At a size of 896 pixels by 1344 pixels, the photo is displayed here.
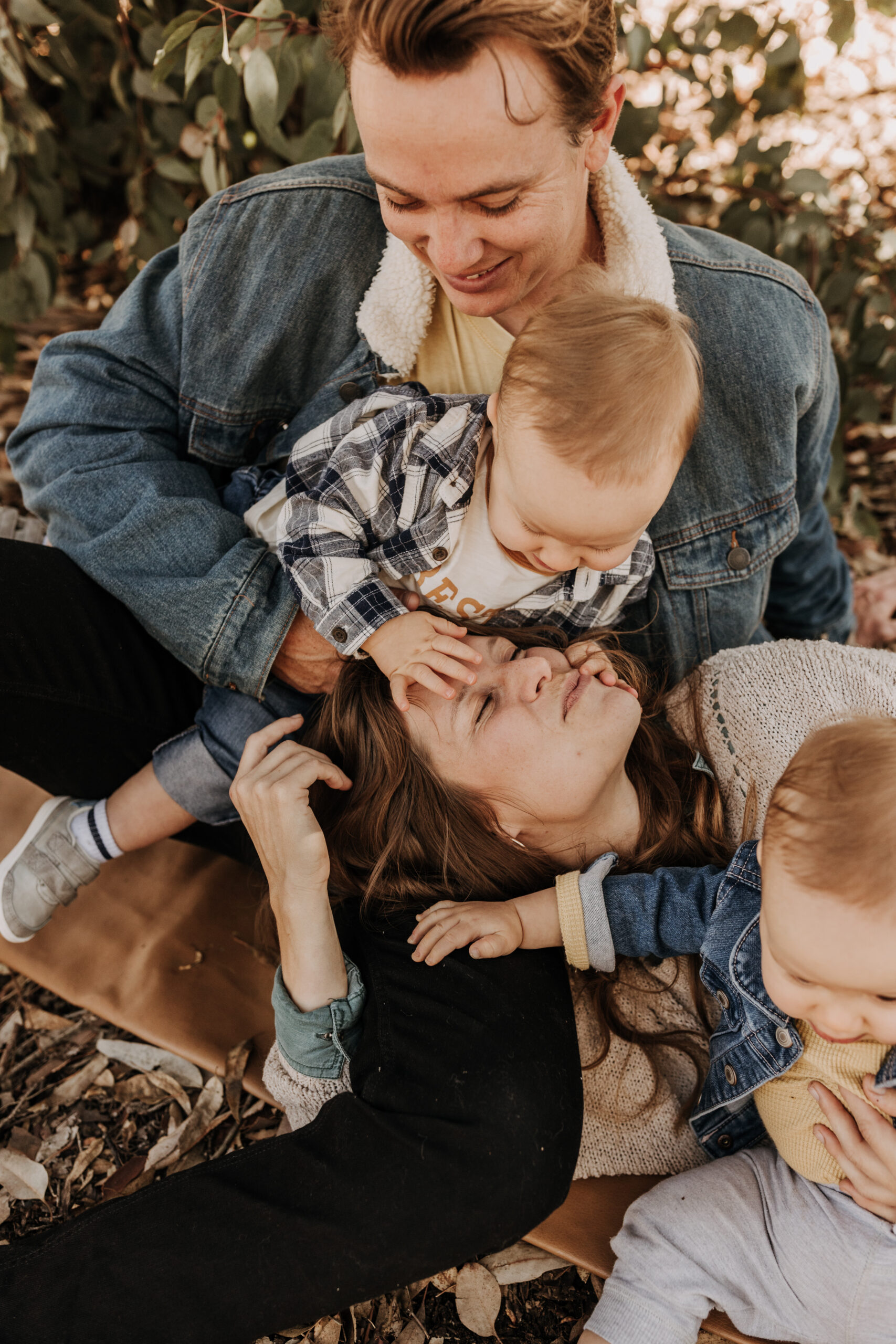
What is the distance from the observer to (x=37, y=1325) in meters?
1.40

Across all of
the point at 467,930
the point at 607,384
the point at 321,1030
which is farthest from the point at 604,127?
the point at 321,1030

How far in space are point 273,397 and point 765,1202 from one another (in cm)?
186

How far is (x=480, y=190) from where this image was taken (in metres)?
1.42

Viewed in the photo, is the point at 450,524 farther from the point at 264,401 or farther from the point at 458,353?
the point at 264,401

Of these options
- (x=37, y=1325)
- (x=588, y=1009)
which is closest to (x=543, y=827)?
(x=588, y=1009)

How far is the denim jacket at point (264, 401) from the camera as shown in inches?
75.2

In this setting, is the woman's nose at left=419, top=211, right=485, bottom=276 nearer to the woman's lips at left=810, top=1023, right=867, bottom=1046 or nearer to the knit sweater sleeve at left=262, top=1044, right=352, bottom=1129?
the woman's lips at left=810, top=1023, right=867, bottom=1046

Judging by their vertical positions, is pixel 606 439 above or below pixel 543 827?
above

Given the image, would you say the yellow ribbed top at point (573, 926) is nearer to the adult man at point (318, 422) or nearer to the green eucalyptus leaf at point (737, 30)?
the adult man at point (318, 422)

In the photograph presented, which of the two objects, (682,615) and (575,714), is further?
(682,615)

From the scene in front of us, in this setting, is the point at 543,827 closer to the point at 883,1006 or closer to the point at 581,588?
the point at 581,588

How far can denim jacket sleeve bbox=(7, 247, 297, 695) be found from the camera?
1.89 metres

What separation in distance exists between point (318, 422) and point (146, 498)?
16.0 inches

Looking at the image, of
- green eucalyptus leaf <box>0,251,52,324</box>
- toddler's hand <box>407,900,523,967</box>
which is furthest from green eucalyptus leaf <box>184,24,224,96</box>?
toddler's hand <box>407,900,523,967</box>
